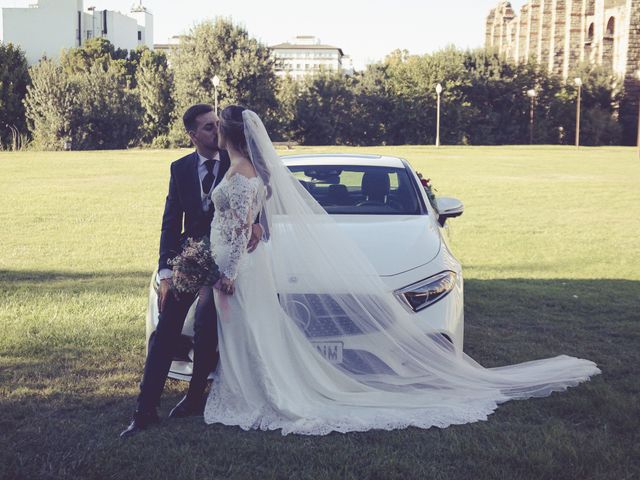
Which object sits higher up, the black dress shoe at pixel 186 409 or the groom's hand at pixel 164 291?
the groom's hand at pixel 164 291

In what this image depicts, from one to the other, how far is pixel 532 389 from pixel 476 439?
1067 mm

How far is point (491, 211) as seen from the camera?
1791 cm

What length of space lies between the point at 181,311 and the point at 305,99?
173ft

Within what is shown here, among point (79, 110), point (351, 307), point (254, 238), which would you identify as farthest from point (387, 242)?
point (79, 110)

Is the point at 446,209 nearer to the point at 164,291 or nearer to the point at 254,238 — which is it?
the point at 254,238

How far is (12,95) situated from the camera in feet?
166

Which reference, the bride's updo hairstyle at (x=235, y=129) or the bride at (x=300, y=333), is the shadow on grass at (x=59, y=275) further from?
the bride's updo hairstyle at (x=235, y=129)

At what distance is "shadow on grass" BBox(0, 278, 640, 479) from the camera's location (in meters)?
3.79

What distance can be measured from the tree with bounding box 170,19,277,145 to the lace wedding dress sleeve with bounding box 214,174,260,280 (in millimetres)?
48464

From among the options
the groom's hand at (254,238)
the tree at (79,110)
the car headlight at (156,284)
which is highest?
the tree at (79,110)

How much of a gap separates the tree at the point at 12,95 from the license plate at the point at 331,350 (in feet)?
160

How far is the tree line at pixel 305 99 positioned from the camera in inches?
1923

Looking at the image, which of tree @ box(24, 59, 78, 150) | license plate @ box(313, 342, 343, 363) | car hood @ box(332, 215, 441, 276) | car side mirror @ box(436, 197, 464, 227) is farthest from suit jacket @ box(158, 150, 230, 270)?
tree @ box(24, 59, 78, 150)

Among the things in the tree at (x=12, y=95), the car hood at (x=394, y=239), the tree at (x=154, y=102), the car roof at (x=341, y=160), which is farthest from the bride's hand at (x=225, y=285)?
the tree at (x=154, y=102)
